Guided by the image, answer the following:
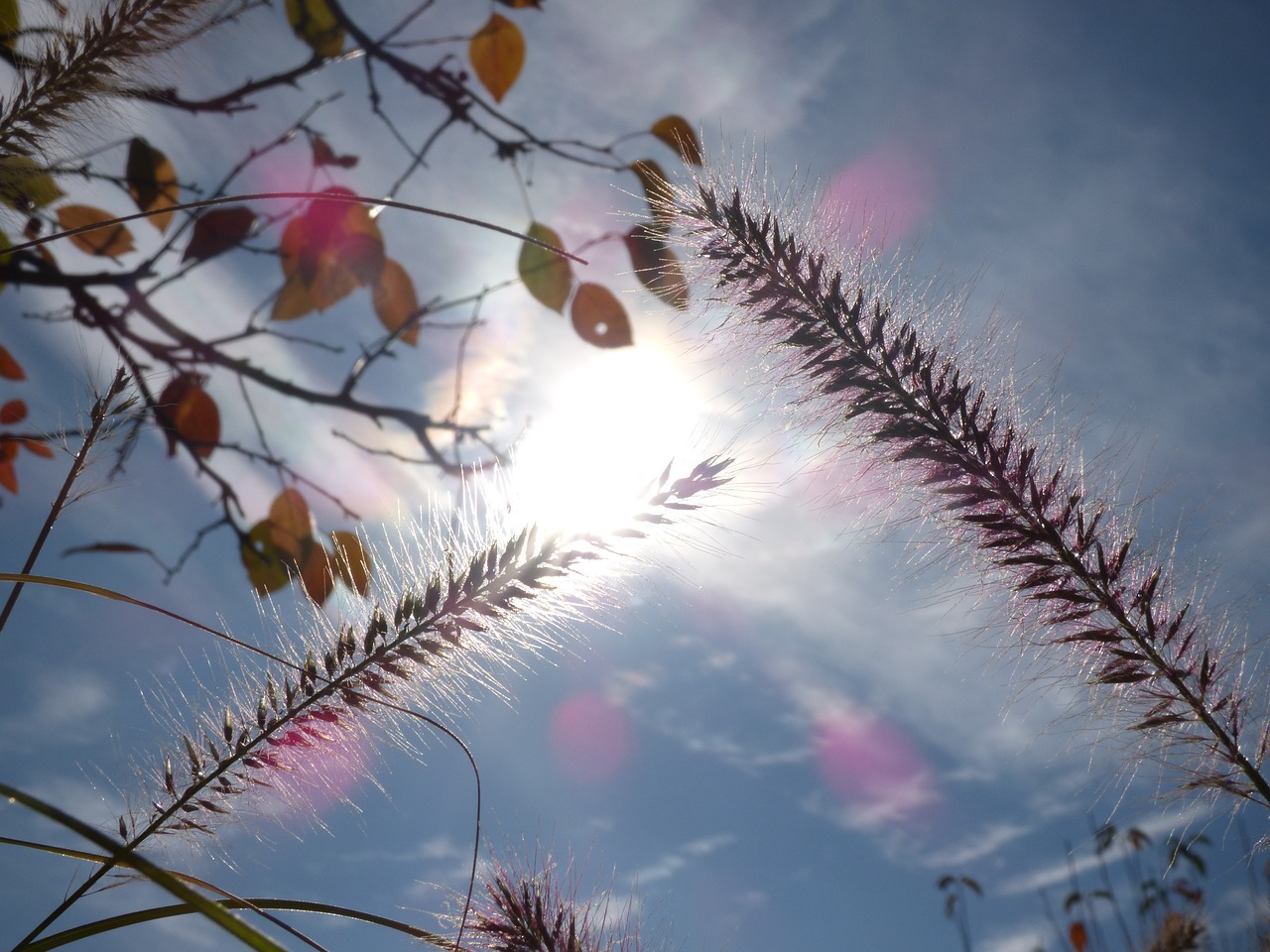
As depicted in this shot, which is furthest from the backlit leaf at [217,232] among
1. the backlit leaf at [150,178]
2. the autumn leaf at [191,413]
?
the autumn leaf at [191,413]

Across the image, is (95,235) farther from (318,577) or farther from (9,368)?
(318,577)

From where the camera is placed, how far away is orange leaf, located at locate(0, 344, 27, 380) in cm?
171

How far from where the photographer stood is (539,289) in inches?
68.1

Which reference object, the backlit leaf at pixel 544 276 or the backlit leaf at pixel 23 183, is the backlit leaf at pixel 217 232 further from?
the backlit leaf at pixel 544 276

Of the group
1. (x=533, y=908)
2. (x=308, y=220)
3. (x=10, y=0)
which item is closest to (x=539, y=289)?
(x=308, y=220)

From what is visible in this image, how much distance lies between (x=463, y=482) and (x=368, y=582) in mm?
177

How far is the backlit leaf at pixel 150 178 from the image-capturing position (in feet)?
5.70

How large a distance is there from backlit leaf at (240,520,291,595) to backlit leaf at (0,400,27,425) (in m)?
0.45

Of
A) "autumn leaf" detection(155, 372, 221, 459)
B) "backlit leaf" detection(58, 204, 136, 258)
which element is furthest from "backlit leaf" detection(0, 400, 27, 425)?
"backlit leaf" detection(58, 204, 136, 258)

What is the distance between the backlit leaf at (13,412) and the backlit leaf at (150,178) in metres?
0.48

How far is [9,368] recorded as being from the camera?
171 centimetres

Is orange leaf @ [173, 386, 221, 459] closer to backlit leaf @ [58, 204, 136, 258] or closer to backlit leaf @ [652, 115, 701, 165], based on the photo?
backlit leaf @ [58, 204, 136, 258]

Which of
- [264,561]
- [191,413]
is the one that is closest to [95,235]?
[191,413]

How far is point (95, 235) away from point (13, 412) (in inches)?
19.6
